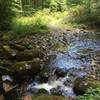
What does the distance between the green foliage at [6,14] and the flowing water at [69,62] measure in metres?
4.00

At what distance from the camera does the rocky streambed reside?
7.62 metres

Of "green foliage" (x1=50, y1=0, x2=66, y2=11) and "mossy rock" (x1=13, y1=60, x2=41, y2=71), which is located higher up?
"mossy rock" (x1=13, y1=60, x2=41, y2=71)

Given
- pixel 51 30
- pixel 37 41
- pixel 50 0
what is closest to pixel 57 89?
pixel 37 41

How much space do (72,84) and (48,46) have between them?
438cm

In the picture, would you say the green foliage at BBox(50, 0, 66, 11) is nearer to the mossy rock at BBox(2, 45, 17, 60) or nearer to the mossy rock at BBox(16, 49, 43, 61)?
the mossy rock at BBox(2, 45, 17, 60)

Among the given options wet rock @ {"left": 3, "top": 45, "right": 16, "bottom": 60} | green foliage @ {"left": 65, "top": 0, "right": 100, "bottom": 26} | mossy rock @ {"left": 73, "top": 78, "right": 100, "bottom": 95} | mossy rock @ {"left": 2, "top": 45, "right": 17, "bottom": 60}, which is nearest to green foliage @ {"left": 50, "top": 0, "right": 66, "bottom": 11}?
green foliage @ {"left": 65, "top": 0, "right": 100, "bottom": 26}

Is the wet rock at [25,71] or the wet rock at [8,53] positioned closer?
the wet rock at [25,71]

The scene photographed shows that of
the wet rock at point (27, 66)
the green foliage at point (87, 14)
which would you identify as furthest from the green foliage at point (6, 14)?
the green foliage at point (87, 14)

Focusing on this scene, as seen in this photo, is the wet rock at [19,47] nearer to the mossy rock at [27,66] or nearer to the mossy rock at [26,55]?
the mossy rock at [26,55]

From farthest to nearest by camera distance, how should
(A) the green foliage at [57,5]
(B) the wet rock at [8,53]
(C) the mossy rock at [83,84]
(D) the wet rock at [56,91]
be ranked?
(A) the green foliage at [57,5], (B) the wet rock at [8,53], (D) the wet rock at [56,91], (C) the mossy rock at [83,84]

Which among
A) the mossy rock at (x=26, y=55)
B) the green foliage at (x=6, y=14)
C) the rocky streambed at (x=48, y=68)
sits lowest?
the rocky streambed at (x=48, y=68)

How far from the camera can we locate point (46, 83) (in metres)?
8.23

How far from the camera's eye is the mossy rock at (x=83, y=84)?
284 inches

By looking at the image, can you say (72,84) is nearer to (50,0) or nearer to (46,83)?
(46,83)
